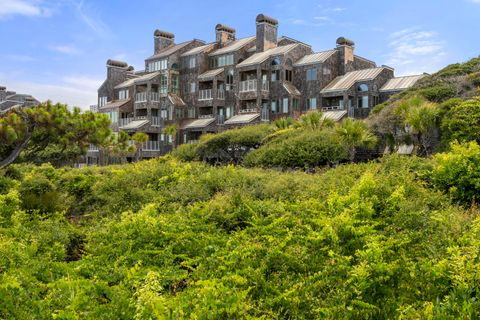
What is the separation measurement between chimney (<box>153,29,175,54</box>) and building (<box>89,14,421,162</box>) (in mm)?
135

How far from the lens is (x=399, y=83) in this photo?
4288 centimetres

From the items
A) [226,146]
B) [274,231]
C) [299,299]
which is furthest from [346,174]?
[226,146]

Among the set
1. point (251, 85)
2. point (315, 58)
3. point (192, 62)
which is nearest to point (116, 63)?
point (192, 62)

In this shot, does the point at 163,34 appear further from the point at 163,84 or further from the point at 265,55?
the point at 265,55

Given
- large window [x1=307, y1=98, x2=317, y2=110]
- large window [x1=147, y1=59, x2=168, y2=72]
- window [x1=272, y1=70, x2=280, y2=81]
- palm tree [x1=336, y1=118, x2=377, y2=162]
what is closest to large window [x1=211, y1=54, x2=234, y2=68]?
large window [x1=147, y1=59, x2=168, y2=72]

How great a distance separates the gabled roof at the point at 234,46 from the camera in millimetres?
54344

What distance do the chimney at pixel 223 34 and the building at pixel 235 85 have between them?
0.41ft

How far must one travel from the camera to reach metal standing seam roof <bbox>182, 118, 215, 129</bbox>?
53.0 meters

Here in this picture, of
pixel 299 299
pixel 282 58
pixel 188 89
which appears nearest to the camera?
pixel 299 299

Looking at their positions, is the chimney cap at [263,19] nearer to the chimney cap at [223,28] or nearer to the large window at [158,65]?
the chimney cap at [223,28]

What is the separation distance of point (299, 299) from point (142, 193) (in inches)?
461

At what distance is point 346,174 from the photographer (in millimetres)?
17969

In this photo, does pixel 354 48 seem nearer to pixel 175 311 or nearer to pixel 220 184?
pixel 220 184

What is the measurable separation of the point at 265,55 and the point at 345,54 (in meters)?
8.37
